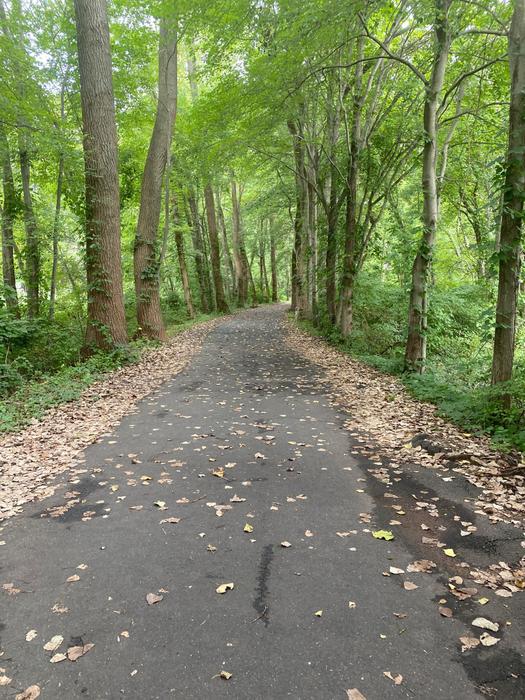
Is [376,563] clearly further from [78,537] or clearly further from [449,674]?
[78,537]

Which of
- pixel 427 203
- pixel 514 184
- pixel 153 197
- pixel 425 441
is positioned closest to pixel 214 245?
pixel 153 197

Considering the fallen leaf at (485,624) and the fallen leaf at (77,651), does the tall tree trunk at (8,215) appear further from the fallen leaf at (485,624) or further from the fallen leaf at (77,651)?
the fallen leaf at (485,624)

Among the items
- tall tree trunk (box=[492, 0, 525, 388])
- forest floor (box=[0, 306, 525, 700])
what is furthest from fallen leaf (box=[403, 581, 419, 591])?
tall tree trunk (box=[492, 0, 525, 388])

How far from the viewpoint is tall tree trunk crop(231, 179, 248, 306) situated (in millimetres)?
28750

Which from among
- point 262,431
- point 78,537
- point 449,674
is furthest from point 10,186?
point 449,674

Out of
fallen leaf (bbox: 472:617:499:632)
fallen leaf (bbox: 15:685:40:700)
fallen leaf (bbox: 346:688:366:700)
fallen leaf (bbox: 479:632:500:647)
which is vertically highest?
fallen leaf (bbox: 15:685:40:700)

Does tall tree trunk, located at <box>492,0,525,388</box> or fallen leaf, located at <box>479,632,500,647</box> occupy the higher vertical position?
tall tree trunk, located at <box>492,0,525,388</box>

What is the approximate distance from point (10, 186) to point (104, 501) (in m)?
12.6

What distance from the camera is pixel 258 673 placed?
2424 millimetres

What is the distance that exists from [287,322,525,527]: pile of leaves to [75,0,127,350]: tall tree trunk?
5.87 m

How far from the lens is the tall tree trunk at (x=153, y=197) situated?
13.6 metres

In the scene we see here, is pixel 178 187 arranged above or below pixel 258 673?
above

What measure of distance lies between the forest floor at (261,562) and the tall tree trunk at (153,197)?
296 inches

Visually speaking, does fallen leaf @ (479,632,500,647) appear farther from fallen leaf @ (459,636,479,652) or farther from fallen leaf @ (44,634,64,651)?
fallen leaf @ (44,634,64,651)
